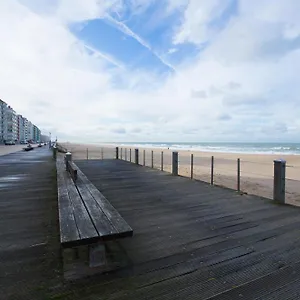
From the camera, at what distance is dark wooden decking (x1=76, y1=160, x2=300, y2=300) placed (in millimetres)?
1966

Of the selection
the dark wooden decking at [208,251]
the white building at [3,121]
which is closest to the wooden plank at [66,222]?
the dark wooden decking at [208,251]

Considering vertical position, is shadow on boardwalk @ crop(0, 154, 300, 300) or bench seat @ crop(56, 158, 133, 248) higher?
bench seat @ crop(56, 158, 133, 248)

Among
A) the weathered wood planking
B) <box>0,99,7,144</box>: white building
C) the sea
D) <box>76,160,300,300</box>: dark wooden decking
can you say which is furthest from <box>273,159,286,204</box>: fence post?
<box>0,99,7,144</box>: white building

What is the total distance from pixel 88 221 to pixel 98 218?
13 centimetres

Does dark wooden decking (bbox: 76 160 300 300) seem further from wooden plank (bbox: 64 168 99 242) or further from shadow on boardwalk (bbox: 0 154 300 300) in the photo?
wooden plank (bbox: 64 168 99 242)

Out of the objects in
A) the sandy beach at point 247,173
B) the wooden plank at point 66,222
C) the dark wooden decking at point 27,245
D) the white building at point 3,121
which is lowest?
the sandy beach at point 247,173

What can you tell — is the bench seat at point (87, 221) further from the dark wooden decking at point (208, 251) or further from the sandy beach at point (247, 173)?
the sandy beach at point (247, 173)

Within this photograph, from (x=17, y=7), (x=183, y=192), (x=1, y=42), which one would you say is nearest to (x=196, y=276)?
(x=183, y=192)

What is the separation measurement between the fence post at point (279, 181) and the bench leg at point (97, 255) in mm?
3917

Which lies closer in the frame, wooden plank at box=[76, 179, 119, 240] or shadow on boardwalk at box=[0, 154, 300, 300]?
shadow on boardwalk at box=[0, 154, 300, 300]

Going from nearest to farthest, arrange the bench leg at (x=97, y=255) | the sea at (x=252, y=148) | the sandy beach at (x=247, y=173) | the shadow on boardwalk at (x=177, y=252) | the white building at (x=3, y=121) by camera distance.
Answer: the shadow on boardwalk at (x=177, y=252) → the bench leg at (x=97, y=255) → the sandy beach at (x=247, y=173) → the sea at (x=252, y=148) → the white building at (x=3, y=121)

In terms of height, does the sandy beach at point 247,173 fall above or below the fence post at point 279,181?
Answer: below

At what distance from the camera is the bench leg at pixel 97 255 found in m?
2.28

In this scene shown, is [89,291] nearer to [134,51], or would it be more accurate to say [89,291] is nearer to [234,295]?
[234,295]
